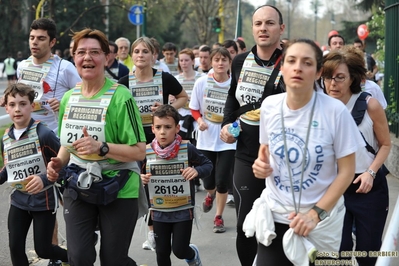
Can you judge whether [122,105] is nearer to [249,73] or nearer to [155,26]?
[249,73]

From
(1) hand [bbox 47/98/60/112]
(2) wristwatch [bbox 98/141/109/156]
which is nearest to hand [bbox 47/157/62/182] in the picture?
(2) wristwatch [bbox 98/141/109/156]

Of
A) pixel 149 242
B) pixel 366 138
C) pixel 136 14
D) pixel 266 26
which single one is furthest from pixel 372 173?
pixel 136 14

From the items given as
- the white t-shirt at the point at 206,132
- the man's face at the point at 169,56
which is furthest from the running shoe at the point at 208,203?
the man's face at the point at 169,56

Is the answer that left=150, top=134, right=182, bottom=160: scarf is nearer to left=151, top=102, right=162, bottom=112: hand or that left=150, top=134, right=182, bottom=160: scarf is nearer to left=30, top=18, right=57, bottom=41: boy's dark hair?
left=151, top=102, right=162, bottom=112: hand

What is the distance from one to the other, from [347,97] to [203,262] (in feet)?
8.23

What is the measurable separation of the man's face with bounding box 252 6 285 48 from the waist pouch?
1.47 metres

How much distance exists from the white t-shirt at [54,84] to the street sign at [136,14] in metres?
14.2

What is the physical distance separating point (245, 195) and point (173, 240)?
3.45ft

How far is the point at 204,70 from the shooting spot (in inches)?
456

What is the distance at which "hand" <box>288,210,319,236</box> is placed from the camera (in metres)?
3.65

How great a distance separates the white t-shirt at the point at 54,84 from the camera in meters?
6.65

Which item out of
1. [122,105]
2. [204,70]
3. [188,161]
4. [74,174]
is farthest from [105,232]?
[204,70]

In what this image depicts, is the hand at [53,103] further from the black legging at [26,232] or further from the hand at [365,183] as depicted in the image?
the hand at [365,183]

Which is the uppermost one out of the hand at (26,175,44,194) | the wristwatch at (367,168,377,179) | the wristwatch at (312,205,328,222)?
the wristwatch at (367,168,377,179)
